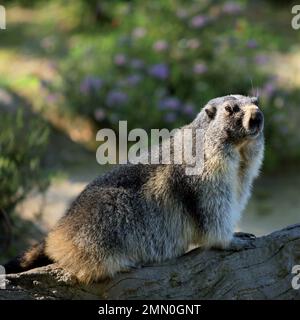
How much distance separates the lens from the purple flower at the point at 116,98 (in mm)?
11367

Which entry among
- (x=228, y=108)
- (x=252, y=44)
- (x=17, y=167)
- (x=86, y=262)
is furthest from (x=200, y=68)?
(x=86, y=262)

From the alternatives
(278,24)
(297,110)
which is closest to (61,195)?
(297,110)

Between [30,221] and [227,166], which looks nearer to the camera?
[227,166]

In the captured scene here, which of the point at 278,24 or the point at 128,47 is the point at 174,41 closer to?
the point at 128,47

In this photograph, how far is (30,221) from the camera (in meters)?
8.74

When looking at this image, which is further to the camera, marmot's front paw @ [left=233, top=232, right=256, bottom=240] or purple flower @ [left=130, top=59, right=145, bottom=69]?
purple flower @ [left=130, top=59, right=145, bottom=69]

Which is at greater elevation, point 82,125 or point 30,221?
point 82,125

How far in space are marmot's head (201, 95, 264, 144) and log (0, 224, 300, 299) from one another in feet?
2.66

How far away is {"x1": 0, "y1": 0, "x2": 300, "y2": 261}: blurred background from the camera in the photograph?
35.1ft

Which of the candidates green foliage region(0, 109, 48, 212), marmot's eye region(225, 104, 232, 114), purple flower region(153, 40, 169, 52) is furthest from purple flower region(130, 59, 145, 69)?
marmot's eye region(225, 104, 232, 114)

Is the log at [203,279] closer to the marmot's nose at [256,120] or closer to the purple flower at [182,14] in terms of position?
the marmot's nose at [256,120]

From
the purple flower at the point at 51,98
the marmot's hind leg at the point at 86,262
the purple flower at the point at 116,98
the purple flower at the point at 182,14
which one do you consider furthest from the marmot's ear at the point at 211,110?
the purple flower at the point at 182,14

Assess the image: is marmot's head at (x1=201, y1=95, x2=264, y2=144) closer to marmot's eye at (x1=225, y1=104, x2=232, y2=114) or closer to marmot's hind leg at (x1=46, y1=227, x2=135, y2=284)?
marmot's eye at (x1=225, y1=104, x2=232, y2=114)
